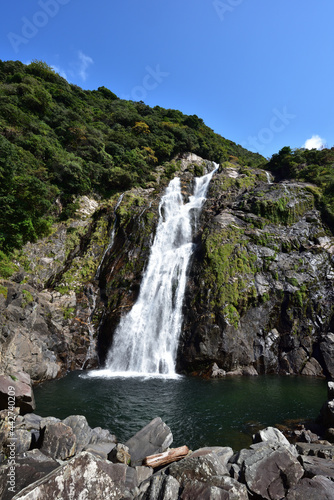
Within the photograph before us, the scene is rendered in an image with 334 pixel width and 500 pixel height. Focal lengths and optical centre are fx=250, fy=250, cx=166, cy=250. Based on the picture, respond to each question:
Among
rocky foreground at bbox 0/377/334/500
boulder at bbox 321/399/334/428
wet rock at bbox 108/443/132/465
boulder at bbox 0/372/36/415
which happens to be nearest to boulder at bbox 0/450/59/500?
rocky foreground at bbox 0/377/334/500

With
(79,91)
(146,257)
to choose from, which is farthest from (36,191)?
(79,91)

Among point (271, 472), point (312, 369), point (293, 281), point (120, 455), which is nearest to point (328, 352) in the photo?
point (312, 369)

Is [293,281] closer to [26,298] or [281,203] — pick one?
[281,203]

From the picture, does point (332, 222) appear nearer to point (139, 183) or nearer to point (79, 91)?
point (139, 183)

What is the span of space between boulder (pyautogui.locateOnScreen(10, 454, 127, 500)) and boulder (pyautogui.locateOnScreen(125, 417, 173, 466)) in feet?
5.68

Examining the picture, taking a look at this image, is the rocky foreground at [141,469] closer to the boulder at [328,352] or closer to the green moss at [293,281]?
the boulder at [328,352]

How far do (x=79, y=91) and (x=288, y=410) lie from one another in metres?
66.0

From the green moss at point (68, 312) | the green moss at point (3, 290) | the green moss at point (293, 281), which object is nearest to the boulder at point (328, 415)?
the green moss at point (293, 281)

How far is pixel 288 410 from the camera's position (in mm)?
11391

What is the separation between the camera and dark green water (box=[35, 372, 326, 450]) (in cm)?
911

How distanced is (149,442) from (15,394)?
190 inches

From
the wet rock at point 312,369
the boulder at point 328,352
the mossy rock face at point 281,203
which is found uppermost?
the mossy rock face at point 281,203

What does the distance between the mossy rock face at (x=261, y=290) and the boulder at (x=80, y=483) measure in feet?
44.2

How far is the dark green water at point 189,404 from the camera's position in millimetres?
9109
